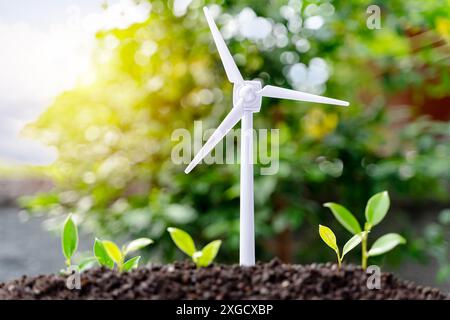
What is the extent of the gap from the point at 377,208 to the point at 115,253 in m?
0.35

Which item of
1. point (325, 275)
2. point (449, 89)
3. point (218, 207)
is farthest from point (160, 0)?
point (325, 275)

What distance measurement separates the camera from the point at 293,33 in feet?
6.38

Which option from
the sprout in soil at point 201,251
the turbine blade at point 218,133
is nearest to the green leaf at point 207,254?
the sprout in soil at point 201,251

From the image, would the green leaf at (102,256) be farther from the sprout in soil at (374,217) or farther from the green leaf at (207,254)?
the sprout in soil at (374,217)

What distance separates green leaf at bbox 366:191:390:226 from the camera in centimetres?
85

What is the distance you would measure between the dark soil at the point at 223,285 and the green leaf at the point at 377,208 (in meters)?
0.08

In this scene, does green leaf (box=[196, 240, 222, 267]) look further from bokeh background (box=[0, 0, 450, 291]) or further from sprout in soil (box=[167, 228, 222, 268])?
bokeh background (box=[0, 0, 450, 291])

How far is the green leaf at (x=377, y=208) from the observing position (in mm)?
850

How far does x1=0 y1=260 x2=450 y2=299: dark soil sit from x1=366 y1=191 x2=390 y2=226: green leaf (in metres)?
0.08

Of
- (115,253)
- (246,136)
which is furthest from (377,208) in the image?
(115,253)

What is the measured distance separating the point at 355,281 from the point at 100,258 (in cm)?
37

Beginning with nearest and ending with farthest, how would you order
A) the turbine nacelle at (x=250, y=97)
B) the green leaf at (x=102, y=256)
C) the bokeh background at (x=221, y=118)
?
the turbine nacelle at (x=250, y=97), the green leaf at (x=102, y=256), the bokeh background at (x=221, y=118)

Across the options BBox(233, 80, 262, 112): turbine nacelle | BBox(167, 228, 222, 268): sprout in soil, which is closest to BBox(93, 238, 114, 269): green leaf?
BBox(167, 228, 222, 268): sprout in soil
